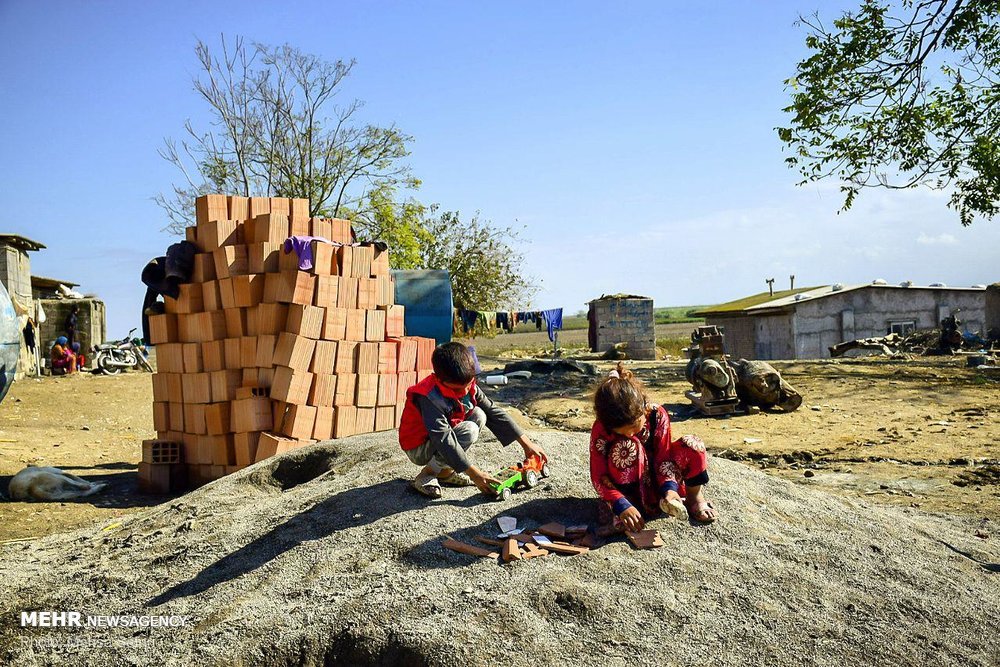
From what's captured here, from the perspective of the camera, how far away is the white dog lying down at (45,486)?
24.6 feet

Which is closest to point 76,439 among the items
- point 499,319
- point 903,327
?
point 499,319

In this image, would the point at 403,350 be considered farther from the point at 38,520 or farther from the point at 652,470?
the point at 652,470

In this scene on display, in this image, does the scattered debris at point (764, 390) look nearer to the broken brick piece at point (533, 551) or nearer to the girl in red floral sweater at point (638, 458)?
the girl in red floral sweater at point (638, 458)

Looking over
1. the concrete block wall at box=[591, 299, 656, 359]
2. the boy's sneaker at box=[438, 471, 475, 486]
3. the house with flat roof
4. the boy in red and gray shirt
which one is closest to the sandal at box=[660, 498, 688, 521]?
the boy in red and gray shirt

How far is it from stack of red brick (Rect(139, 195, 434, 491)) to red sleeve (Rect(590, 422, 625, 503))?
428 centimetres

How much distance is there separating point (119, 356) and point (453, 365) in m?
19.2

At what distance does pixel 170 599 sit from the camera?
12.8ft

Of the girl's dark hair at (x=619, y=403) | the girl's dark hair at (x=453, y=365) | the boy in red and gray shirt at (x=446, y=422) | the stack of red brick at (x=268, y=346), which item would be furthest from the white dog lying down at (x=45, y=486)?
the girl's dark hair at (x=619, y=403)

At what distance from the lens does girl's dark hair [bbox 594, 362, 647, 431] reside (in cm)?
382

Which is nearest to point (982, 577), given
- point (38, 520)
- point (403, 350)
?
point (403, 350)

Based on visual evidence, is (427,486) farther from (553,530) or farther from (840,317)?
(840,317)

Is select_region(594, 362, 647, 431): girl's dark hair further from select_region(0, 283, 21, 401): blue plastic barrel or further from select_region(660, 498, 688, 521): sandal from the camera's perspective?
select_region(0, 283, 21, 401): blue plastic barrel

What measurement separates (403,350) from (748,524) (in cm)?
508

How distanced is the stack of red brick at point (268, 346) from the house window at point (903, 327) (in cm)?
2293
